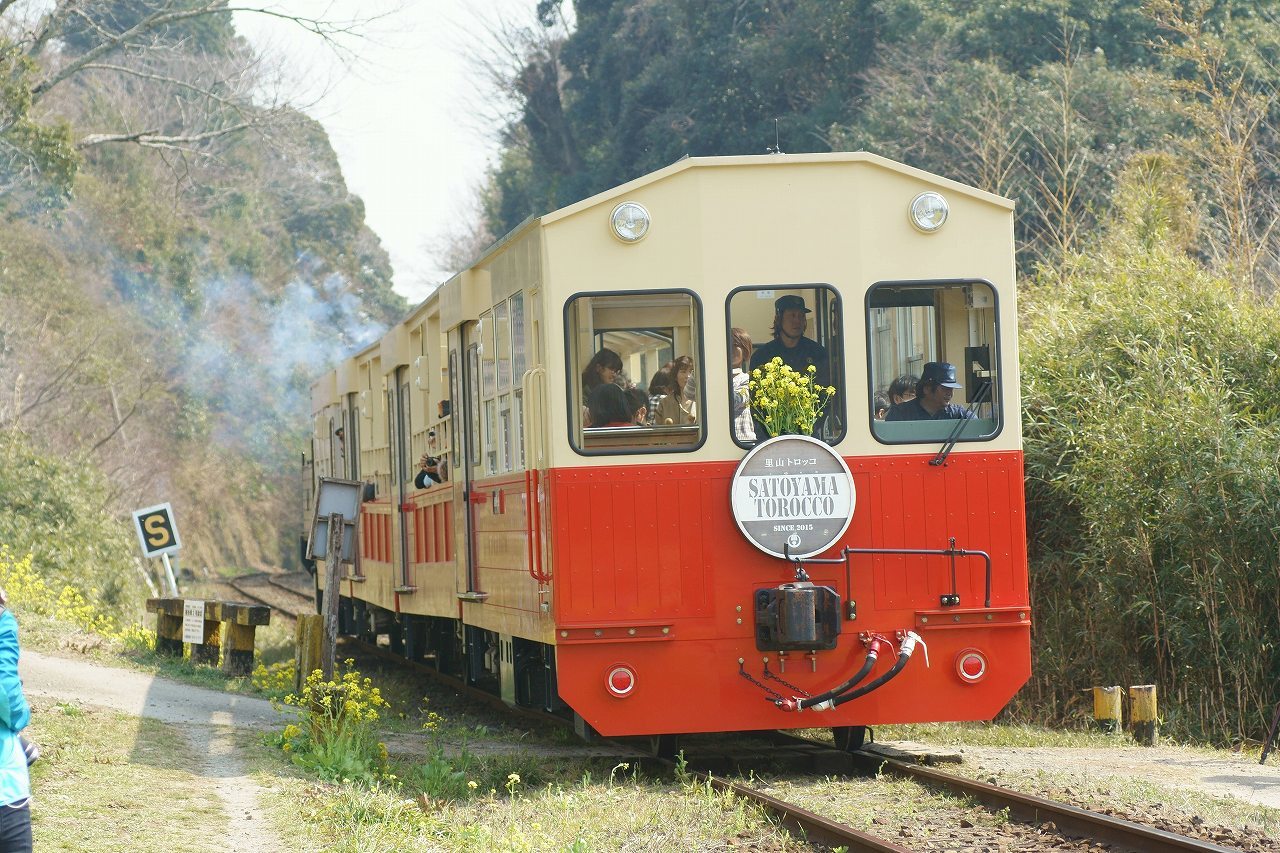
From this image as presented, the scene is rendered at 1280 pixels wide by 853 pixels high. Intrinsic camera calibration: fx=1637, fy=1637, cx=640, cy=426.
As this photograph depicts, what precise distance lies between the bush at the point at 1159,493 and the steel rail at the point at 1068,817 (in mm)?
3531

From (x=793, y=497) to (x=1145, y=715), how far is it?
11.4 ft

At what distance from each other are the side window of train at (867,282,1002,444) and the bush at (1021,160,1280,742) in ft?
10.3

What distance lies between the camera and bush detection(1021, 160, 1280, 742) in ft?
36.5

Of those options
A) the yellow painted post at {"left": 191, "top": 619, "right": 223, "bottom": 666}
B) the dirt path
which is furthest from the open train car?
the yellow painted post at {"left": 191, "top": 619, "right": 223, "bottom": 666}

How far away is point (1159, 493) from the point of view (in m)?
11.5

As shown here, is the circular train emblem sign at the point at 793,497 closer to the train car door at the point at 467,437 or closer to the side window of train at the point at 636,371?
the side window of train at the point at 636,371

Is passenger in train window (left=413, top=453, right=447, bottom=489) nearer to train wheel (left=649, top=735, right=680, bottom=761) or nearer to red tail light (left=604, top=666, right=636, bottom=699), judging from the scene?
train wheel (left=649, top=735, right=680, bottom=761)

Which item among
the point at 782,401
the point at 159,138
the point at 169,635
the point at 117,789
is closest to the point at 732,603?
the point at 782,401

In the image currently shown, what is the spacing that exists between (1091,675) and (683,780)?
16.6 feet

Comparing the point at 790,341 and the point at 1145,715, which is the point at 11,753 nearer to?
the point at 790,341

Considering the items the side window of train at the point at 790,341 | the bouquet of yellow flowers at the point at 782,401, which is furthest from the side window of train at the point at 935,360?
the bouquet of yellow flowers at the point at 782,401

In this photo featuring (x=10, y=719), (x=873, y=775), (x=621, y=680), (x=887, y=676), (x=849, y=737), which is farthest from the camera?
(x=849, y=737)

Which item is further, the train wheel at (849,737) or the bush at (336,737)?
the train wheel at (849,737)

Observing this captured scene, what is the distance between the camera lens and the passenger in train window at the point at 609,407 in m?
8.62
